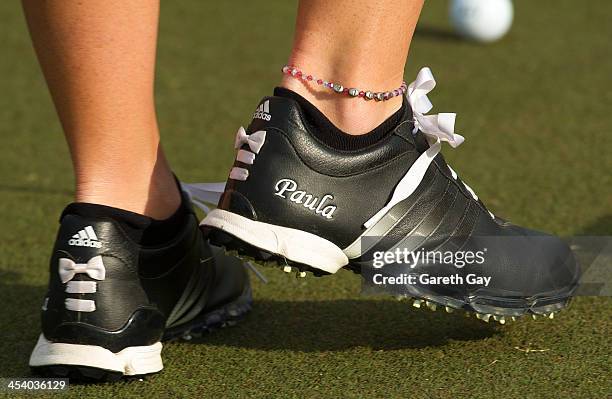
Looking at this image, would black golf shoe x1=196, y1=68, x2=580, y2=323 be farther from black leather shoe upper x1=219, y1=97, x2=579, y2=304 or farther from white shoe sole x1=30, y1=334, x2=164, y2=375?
white shoe sole x1=30, y1=334, x2=164, y2=375

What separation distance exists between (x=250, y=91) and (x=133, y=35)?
1706 mm

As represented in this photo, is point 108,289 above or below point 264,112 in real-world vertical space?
below

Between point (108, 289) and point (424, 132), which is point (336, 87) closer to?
point (424, 132)

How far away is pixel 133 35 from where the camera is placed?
1301mm

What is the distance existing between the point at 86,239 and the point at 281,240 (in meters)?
0.27

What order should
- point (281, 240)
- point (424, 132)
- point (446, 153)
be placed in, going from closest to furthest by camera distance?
point (281, 240), point (424, 132), point (446, 153)

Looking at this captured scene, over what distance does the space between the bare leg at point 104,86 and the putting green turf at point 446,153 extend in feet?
0.94

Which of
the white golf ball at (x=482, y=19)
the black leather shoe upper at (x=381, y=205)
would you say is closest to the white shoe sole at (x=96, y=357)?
the black leather shoe upper at (x=381, y=205)

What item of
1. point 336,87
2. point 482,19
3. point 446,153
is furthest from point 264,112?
point 482,19

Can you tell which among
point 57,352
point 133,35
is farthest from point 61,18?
point 57,352

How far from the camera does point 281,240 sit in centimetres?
128

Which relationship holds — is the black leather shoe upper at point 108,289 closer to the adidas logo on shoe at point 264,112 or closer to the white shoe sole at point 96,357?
the white shoe sole at point 96,357

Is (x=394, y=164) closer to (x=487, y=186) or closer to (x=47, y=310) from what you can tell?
(x=47, y=310)

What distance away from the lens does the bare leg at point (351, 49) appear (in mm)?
1314
